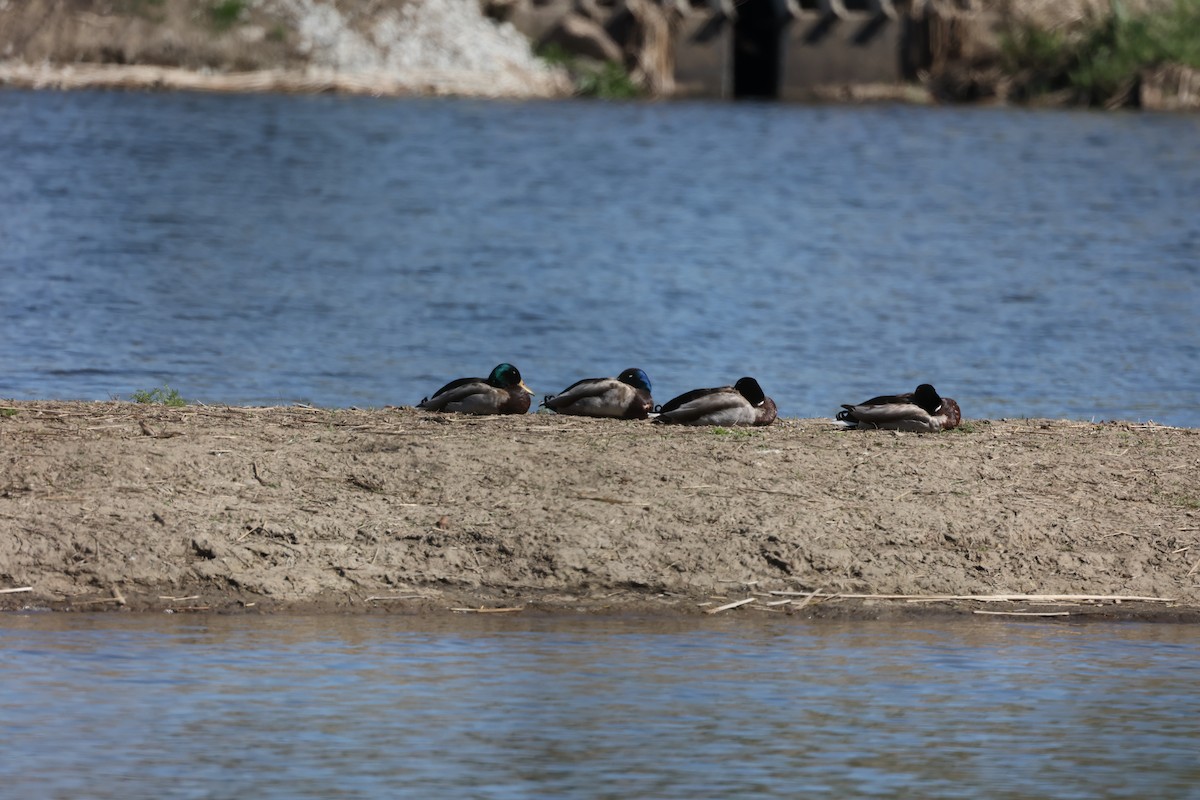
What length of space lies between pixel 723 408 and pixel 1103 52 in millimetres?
49615

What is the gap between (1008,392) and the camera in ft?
60.3

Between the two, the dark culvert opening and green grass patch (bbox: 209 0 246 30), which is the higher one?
green grass patch (bbox: 209 0 246 30)

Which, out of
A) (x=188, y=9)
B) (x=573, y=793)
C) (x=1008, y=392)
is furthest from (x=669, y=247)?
(x=188, y=9)

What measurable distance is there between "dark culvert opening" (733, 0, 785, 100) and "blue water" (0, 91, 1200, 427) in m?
10.2

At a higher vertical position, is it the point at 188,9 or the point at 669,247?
the point at 188,9

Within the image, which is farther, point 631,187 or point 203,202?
point 631,187

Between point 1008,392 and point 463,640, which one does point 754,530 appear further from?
point 1008,392

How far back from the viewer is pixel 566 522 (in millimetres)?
10586

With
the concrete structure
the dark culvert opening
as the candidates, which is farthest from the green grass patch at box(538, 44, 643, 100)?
the dark culvert opening

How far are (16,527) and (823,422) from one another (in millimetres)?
5391

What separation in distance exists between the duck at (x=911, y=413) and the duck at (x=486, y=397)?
2.13m

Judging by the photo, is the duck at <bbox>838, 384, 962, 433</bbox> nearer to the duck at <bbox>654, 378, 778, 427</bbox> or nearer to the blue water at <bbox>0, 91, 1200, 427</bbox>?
the duck at <bbox>654, 378, 778, 427</bbox>

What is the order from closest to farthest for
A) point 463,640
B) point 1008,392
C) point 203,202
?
1. point 463,640
2. point 1008,392
3. point 203,202

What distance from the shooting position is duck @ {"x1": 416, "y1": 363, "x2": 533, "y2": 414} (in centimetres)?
1285
